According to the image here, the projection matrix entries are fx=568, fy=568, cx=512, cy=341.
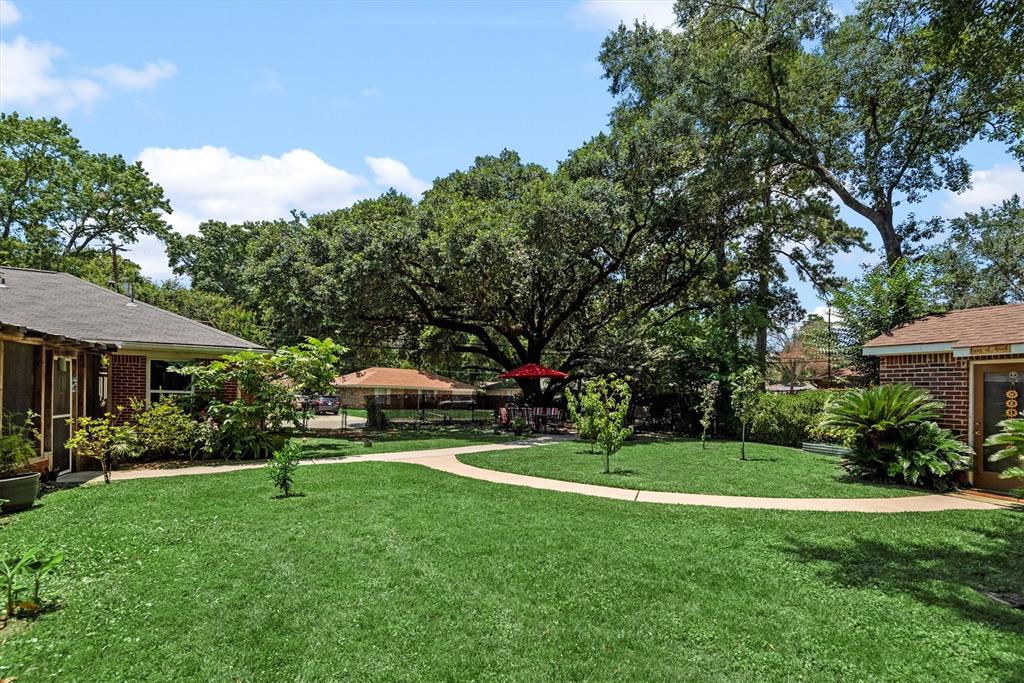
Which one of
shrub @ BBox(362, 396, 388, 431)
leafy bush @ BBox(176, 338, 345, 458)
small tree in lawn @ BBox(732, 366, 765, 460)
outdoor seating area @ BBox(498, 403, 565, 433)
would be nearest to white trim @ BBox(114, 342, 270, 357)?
leafy bush @ BBox(176, 338, 345, 458)

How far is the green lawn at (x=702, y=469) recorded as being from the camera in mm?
9047

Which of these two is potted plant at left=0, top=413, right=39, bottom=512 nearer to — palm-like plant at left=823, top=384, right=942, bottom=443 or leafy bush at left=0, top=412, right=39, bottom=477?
leafy bush at left=0, top=412, right=39, bottom=477

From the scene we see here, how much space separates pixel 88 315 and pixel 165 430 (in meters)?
3.29

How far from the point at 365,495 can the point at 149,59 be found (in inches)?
379

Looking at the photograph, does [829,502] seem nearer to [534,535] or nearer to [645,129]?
[534,535]

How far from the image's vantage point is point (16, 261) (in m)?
26.3

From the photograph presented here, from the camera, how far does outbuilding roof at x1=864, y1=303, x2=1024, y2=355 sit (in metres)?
9.16

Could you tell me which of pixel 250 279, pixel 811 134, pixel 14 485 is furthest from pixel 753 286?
pixel 14 485

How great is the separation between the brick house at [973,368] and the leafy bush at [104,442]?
14325 millimetres

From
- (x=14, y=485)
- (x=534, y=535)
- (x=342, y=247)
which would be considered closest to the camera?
(x=534, y=535)

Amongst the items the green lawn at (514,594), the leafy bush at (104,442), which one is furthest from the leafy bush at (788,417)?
the leafy bush at (104,442)

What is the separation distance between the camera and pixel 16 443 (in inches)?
304

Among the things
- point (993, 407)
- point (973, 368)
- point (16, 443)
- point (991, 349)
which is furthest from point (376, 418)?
point (991, 349)

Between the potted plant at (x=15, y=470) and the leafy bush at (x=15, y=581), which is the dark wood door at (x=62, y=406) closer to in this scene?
the potted plant at (x=15, y=470)
